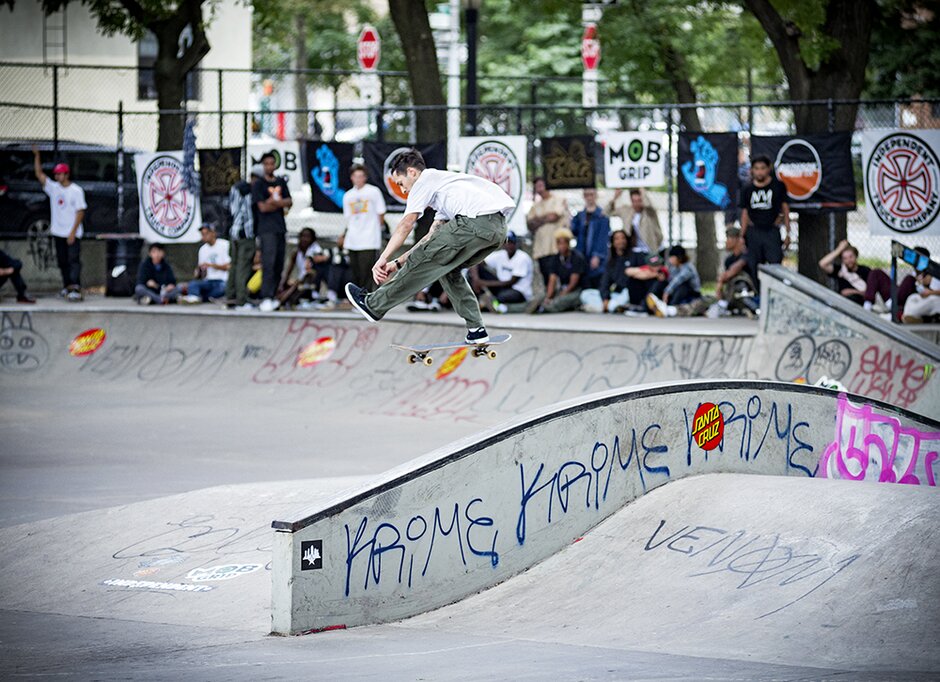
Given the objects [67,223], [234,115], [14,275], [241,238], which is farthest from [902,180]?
[234,115]

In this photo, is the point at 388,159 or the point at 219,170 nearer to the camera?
the point at 388,159

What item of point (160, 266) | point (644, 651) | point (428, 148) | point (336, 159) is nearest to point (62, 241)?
point (160, 266)

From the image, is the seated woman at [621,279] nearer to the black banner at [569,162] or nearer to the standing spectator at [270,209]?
A: the black banner at [569,162]

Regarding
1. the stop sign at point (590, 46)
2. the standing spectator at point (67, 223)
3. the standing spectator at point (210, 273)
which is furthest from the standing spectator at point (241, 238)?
the stop sign at point (590, 46)

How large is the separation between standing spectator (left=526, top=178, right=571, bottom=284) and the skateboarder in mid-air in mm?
7901

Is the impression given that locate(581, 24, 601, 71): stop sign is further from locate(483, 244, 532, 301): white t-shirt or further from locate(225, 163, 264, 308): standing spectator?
locate(225, 163, 264, 308): standing spectator

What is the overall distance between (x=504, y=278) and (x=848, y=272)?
446 centimetres

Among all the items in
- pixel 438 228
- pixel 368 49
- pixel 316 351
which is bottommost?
pixel 316 351

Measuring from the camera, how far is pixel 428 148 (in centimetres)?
1733

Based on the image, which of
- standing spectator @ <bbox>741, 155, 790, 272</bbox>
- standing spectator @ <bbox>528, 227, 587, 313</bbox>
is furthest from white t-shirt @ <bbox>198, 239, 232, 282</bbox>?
standing spectator @ <bbox>741, 155, 790, 272</bbox>

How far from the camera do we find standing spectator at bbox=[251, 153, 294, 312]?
54.9 feet

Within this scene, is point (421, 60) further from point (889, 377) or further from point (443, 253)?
point (443, 253)

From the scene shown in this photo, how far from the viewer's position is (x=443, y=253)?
9.16 metres

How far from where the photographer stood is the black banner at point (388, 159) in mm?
17266
